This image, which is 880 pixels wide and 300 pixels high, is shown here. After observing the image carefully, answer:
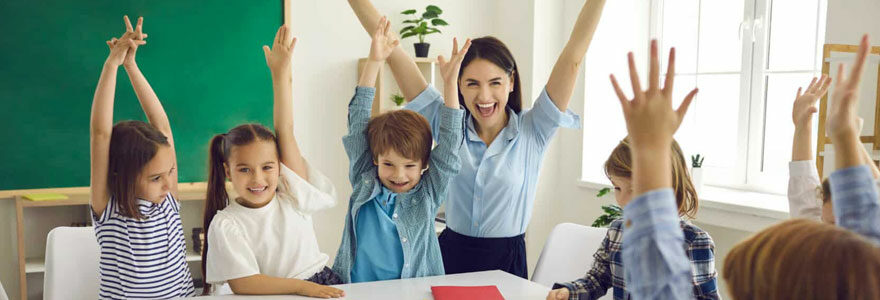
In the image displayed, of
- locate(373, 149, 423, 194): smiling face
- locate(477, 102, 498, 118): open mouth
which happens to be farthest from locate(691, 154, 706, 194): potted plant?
locate(373, 149, 423, 194): smiling face

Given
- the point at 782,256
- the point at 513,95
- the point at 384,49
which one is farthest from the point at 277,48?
the point at 782,256

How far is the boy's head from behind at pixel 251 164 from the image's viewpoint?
184 cm

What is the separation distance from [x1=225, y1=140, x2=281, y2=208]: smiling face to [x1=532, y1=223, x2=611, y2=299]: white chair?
2.97 ft

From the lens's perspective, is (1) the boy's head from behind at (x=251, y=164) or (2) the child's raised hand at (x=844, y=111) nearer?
(2) the child's raised hand at (x=844, y=111)

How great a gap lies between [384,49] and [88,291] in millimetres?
1094

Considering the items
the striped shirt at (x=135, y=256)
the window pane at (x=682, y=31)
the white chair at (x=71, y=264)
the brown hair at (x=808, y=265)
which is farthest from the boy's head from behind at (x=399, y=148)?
the window pane at (x=682, y=31)

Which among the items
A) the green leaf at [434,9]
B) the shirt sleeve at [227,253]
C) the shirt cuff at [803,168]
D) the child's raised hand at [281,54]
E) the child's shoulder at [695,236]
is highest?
the green leaf at [434,9]

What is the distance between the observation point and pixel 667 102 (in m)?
0.79

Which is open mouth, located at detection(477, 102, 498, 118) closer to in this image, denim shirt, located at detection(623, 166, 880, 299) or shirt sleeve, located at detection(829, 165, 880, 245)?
shirt sleeve, located at detection(829, 165, 880, 245)

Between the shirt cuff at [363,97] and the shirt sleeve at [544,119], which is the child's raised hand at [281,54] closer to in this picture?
the shirt cuff at [363,97]

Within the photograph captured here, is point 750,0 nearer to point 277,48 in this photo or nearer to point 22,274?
point 277,48

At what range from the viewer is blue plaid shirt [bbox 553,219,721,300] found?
1.48 metres

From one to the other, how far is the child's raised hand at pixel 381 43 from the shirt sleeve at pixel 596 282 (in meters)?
0.77

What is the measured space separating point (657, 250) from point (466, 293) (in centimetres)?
99
